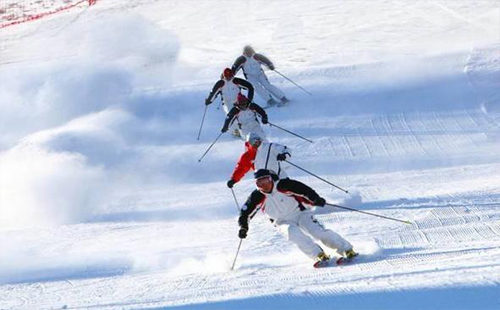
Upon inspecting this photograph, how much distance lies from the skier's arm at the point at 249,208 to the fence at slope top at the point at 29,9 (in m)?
21.9

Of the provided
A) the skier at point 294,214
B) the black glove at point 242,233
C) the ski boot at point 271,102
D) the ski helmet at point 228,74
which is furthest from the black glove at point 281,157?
the ski boot at point 271,102

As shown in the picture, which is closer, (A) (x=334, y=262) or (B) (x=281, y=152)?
(A) (x=334, y=262)

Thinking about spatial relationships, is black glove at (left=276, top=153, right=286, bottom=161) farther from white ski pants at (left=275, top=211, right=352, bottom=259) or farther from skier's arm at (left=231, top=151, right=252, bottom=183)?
white ski pants at (left=275, top=211, right=352, bottom=259)

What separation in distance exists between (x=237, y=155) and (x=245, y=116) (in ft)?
4.39

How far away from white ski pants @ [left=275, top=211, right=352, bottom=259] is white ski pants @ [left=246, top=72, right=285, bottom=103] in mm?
8183

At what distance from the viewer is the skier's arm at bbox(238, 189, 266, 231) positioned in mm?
8219

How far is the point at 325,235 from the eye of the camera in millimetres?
8164

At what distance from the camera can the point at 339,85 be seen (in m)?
17.5

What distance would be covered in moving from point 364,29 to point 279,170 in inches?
535

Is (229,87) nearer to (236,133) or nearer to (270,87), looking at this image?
(236,133)

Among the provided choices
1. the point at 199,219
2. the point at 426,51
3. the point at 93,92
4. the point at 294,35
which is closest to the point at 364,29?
the point at 294,35

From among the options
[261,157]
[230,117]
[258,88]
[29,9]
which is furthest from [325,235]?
[29,9]

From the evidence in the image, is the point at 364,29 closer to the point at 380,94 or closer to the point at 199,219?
the point at 380,94

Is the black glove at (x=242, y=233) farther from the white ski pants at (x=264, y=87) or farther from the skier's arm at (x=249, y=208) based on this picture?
the white ski pants at (x=264, y=87)
